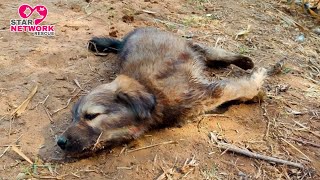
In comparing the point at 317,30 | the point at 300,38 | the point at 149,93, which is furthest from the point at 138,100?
the point at 317,30

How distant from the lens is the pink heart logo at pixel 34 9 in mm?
5703

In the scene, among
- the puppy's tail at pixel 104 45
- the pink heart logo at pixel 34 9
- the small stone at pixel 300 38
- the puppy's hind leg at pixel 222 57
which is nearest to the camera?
the puppy's hind leg at pixel 222 57

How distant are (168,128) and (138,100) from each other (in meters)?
0.42

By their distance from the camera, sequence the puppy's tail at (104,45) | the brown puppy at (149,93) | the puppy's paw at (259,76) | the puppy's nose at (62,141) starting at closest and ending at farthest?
the puppy's nose at (62,141) < the brown puppy at (149,93) < the puppy's paw at (259,76) < the puppy's tail at (104,45)

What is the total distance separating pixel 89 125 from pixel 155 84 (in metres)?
0.71

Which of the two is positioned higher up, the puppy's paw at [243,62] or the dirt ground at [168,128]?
the puppy's paw at [243,62]

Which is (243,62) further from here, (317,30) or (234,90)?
(317,30)

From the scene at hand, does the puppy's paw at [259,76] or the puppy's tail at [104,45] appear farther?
the puppy's tail at [104,45]

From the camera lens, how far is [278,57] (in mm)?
5539

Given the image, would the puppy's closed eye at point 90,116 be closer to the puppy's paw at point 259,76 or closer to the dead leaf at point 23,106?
the dead leaf at point 23,106

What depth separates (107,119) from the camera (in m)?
3.86

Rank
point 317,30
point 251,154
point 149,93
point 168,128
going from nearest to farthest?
point 251,154
point 149,93
point 168,128
point 317,30

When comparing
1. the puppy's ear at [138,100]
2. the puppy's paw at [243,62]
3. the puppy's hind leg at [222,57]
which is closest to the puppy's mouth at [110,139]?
the puppy's ear at [138,100]

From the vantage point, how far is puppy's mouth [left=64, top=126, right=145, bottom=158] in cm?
379
